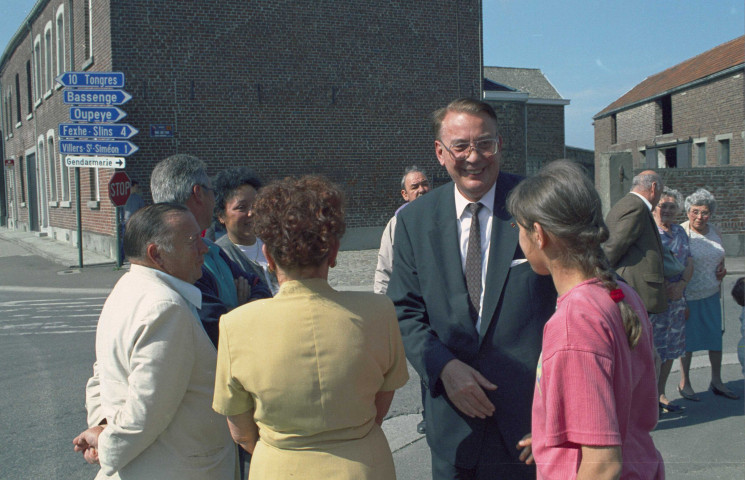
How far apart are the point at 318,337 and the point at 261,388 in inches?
8.6

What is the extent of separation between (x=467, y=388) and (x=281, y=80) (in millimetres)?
15964

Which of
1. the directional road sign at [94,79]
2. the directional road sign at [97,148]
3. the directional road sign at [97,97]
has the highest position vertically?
the directional road sign at [94,79]

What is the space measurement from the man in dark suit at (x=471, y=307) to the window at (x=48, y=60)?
22657mm

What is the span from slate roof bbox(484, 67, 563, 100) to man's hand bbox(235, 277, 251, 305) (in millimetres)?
29839

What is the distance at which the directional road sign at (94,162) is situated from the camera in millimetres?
13797

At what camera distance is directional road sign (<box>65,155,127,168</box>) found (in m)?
13.8

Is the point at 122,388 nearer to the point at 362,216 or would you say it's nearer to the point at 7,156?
the point at 362,216

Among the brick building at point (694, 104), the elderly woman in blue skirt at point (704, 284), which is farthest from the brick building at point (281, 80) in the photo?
the elderly woman in blue skirt at point (704, 284)

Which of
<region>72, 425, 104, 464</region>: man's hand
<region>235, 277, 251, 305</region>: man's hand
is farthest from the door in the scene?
<region>72, 425, 104, 464</region>: man's hand

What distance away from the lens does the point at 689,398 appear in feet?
18.0

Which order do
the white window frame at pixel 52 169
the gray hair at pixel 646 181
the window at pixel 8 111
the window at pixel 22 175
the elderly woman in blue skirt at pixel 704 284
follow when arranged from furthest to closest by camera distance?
the window at pixel 8 111, the window at pixel 22 175, the white window frame at pixel 52 169, the elderly woman in blue skirt at pixel 704 284, the gray hair at pixel 646 181

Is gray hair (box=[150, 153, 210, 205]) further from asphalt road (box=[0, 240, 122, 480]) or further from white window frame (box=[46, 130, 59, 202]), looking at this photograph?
white window frame (box=[46, 130, 59, 202])

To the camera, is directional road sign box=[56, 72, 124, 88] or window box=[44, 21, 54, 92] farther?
window box=[44, 21, 54, 92]

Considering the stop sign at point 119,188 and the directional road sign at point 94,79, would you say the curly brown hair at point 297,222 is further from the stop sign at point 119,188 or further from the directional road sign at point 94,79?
the directional road sign at point 94,79
